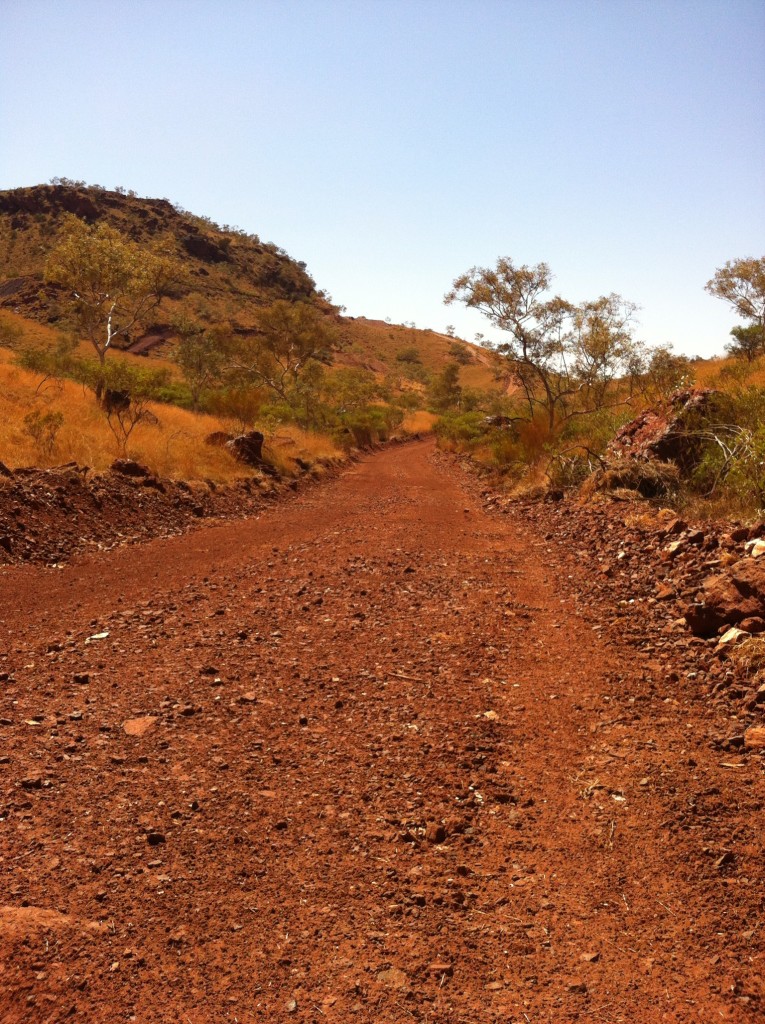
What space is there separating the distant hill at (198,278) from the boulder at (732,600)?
6463cm

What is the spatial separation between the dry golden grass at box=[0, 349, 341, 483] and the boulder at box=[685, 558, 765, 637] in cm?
931

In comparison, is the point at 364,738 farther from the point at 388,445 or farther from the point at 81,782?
the point at 388,445

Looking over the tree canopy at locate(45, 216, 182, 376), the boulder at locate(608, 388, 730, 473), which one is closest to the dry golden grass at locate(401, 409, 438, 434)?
the tree canopy at locate(45, 216, 182, 376)

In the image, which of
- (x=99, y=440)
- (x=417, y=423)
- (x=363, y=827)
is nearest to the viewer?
(x=363, y=827)

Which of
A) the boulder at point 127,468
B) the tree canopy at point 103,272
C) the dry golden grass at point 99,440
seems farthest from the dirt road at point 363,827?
the tree canopy at point 103,272

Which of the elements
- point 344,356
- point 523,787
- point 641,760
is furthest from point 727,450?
point 344,356

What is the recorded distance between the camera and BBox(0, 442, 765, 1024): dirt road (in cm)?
217

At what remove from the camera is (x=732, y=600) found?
474cm

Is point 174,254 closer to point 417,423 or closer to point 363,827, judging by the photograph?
point 417,423

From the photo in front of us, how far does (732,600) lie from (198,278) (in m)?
86.5

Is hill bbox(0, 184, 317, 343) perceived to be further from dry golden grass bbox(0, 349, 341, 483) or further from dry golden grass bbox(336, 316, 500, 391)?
dry golden grass bbox(0, 349, 341, 483)

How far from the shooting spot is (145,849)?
2746mm

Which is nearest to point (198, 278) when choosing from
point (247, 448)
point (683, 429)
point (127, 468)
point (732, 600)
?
point (247, 448)

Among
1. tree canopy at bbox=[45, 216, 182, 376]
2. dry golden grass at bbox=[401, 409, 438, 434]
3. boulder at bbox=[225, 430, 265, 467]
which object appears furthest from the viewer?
dry golden grass at bbox=[401, 409, 438, 434]
